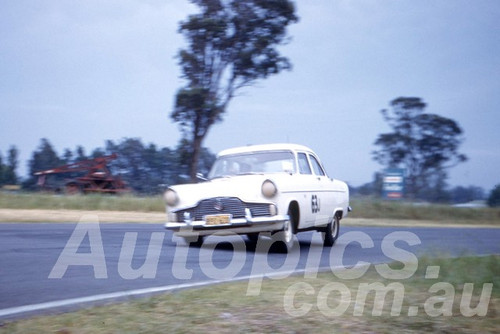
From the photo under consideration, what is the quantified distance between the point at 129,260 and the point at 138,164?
2339cm

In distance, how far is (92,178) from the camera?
27.5m

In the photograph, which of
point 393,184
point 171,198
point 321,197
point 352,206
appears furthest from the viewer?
point 393,184

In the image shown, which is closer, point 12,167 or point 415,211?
point 415,211

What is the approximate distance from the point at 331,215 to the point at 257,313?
6.23 m

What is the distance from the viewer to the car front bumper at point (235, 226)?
28.6ft

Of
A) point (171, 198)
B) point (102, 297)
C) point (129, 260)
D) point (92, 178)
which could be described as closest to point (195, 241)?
point (171, 198)

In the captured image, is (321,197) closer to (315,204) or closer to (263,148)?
(315,204)

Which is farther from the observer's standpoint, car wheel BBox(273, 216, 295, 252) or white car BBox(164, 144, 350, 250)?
car wheel BBox(273, 216, 295, 252)

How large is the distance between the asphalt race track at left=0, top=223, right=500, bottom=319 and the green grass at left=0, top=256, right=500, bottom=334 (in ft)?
1.41

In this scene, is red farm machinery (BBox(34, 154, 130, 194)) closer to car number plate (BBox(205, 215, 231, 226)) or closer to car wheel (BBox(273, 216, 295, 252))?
car wheel (BBox(273, 216, 295, 252))

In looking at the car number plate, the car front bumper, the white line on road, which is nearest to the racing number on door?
the car front bumper

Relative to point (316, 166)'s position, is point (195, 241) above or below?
below

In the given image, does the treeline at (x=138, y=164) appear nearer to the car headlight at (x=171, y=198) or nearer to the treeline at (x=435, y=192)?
the treeline at (x=435, y=192)

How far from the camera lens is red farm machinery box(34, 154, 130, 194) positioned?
27312mm
